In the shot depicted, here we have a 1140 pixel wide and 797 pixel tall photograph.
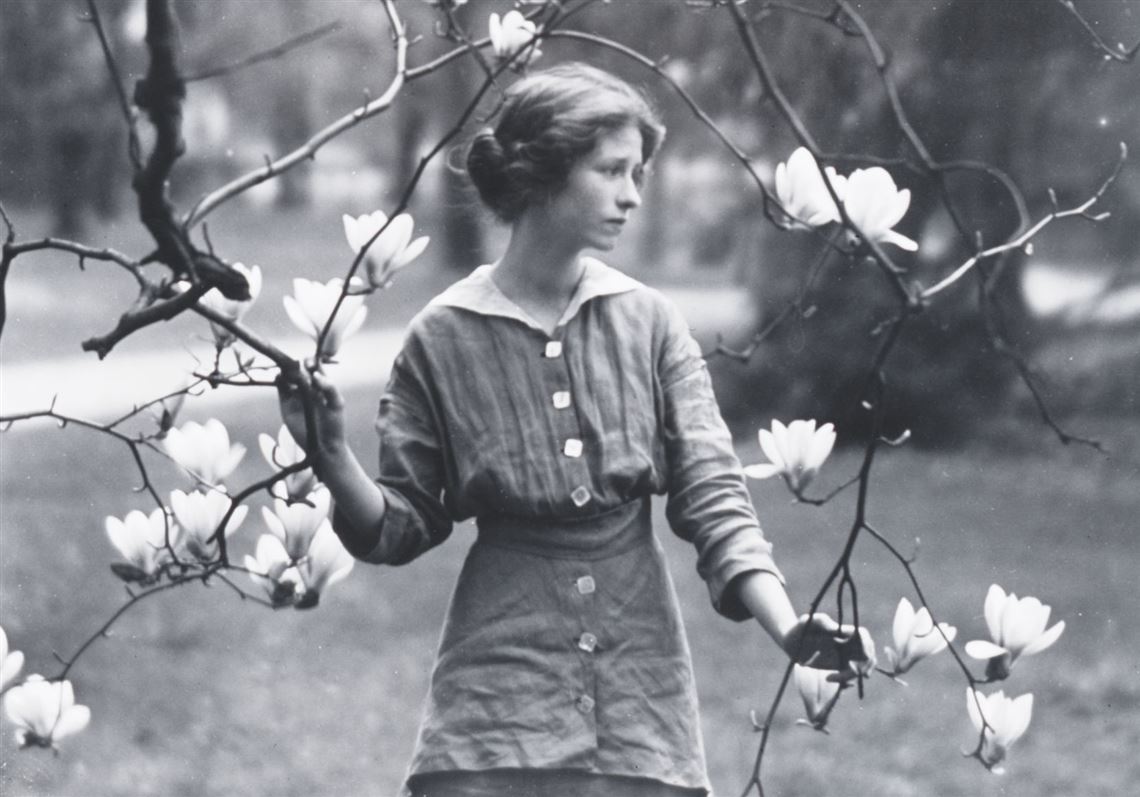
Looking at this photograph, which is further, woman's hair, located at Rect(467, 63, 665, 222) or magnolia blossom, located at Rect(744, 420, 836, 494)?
woman's hair, located at Rect(467, 63, 665, 222)

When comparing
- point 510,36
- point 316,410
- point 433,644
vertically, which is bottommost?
point 433,644

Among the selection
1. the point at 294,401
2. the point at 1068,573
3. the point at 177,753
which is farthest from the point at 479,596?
the point at 1068,573

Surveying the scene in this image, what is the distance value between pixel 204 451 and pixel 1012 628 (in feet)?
1.97

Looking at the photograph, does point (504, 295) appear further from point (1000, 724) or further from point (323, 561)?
point (1000, 724)

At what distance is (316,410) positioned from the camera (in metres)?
1.11

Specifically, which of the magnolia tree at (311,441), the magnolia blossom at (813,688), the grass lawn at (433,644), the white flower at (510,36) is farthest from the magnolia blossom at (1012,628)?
the grass lawn at (433,644)

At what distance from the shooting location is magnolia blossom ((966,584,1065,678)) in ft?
3.85

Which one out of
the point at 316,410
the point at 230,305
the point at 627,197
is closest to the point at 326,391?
the point at 316,410

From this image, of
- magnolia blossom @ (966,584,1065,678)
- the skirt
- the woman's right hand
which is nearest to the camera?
the woman's right hand

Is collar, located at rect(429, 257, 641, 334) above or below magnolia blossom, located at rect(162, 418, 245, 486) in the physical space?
above

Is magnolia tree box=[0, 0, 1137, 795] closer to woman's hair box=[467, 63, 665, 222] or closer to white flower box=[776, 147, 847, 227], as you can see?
white flower box=[776, 147, 847, 227]

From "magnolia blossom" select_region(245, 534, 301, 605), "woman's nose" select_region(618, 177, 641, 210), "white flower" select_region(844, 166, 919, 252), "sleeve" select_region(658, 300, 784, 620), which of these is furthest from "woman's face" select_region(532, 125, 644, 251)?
"magnolia blossom" select_region(245, 534, 301, 605)

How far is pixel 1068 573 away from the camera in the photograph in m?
2.85

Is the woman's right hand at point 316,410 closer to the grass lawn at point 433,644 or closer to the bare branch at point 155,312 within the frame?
the bare branch at point 155,312
